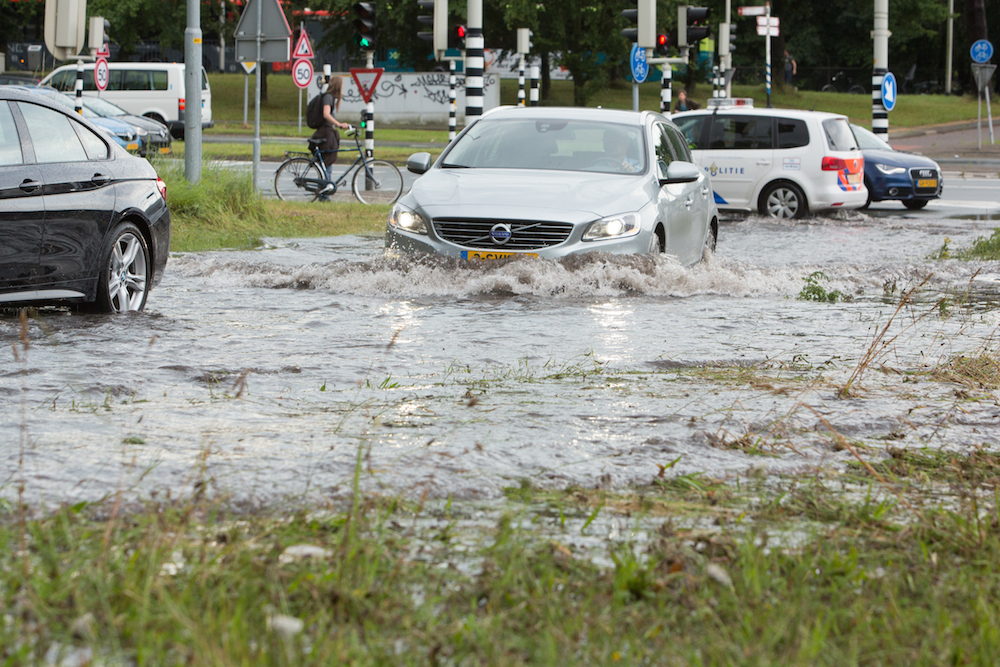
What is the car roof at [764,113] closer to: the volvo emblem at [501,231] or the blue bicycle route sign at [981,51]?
the volvo emblem at [501,231]

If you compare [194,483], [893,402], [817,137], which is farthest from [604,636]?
[817,137]

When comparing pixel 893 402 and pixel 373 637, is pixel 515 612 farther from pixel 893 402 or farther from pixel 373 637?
pixel 893 402

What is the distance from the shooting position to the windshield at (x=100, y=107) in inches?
1233

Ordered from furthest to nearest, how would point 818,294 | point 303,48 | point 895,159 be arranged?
point 303,48, point 895,159, point 818,294

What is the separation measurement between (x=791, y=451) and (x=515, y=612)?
2082 mm

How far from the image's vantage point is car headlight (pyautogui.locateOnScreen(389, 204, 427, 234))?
1002 centimetres

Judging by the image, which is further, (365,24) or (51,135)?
(365,24)

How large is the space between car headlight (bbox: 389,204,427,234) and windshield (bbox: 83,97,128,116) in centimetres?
2282

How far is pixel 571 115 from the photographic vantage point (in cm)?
1146

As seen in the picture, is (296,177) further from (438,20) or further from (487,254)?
(487,254)

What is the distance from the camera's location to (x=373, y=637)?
2781 mm

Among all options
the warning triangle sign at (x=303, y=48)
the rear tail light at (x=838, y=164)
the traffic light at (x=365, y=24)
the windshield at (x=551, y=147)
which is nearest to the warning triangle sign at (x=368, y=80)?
the traffic light at (x=365, y=24)

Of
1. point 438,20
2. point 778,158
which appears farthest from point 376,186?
point 778,158

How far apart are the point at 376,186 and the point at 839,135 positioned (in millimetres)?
7199
